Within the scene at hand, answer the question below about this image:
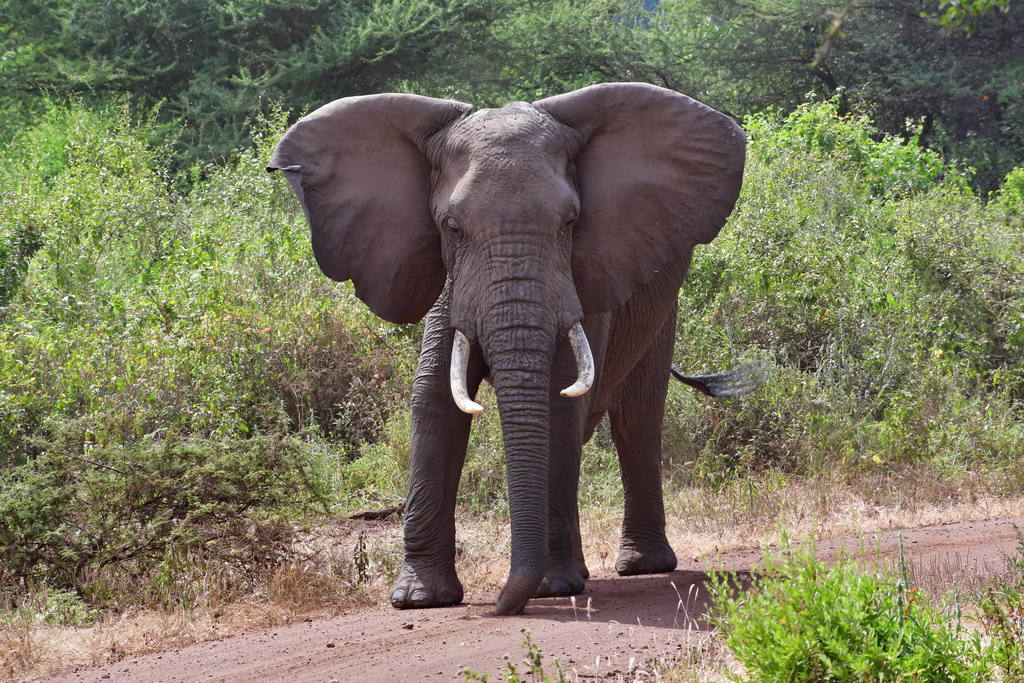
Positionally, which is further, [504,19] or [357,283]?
[504,19]

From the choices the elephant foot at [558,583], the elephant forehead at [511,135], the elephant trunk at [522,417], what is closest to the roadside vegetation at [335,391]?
the elephant foot at [558,583]

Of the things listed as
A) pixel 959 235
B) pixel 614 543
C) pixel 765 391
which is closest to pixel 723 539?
pixel 614 543

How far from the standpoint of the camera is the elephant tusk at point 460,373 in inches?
227

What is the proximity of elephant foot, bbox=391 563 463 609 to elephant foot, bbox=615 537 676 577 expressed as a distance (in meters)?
1.61

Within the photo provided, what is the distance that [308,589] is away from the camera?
6648mm

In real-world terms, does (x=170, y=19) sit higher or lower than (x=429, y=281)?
higher

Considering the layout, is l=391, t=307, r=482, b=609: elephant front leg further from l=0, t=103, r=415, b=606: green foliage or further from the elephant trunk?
l=0, t=103, r=415, b=606: green foliage

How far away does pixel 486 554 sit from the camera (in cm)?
802

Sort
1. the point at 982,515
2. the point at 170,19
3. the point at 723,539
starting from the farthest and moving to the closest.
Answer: the point at 170,19, the point at 982,515, the point at 723,539

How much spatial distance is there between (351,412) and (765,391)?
3469mm

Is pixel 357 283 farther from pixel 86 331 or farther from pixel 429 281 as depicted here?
pixel 86 331

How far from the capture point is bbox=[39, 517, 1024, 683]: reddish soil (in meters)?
5.08

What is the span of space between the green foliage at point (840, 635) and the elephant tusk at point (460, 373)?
171 cm

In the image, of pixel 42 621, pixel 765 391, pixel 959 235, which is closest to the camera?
pixel 42 621
